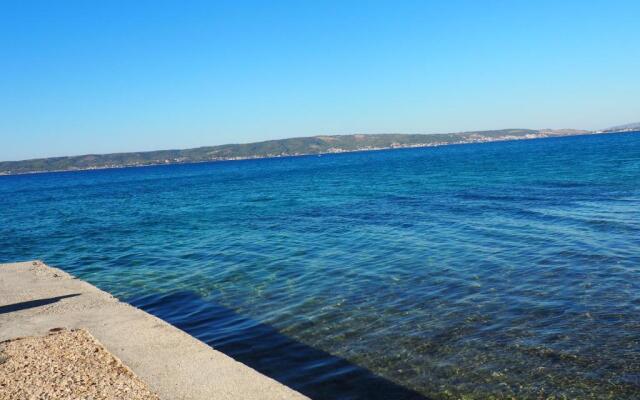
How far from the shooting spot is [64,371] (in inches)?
332

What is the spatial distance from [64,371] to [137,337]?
5.93 ft

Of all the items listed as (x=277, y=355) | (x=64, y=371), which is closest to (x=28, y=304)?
Result: (x=64, y=371)

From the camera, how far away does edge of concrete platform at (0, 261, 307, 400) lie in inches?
301

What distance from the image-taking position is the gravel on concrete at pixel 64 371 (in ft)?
24.8

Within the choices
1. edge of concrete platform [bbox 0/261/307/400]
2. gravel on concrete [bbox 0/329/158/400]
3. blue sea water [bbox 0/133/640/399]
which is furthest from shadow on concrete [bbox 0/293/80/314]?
gravel on concrete [bbox 0/329/158/400]

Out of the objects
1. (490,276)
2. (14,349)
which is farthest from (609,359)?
(14,349)

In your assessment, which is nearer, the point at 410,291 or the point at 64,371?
the point at 64,371

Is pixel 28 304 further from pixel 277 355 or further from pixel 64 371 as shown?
pixel 277 355

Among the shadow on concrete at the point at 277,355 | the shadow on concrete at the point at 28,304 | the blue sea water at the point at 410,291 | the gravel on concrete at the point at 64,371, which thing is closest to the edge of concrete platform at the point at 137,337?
the shadow on concrete at the point at 28,304

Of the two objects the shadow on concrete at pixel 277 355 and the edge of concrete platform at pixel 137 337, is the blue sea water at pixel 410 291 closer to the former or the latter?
the shadow on concrete at pixel 277 355

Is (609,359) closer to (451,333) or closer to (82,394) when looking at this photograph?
(451,333)

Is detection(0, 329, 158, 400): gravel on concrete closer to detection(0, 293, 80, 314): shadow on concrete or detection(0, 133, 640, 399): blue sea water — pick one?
detection(0, 133, 640, 399): blue sea water

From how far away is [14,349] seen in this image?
973cm

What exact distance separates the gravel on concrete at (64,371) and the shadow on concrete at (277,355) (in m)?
2.64
